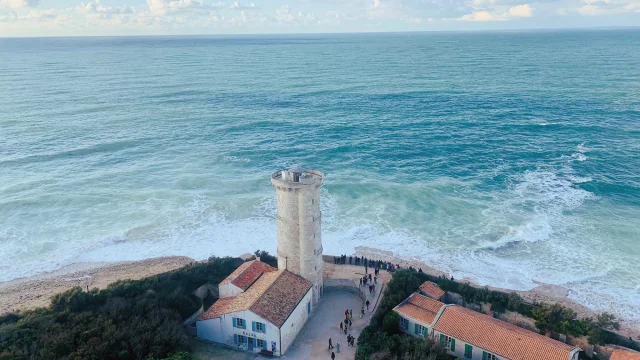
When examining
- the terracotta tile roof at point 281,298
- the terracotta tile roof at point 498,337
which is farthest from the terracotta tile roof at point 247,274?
the terracotta tile roof at point 498,337

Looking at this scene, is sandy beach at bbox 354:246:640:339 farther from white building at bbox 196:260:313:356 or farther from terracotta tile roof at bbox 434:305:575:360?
white building at bbox 196:260:313:356

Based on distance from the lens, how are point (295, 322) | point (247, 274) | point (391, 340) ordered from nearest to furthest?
point (391, 340), point (295, 322), point (247, 274)

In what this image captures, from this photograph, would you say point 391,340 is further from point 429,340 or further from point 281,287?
point 281,287

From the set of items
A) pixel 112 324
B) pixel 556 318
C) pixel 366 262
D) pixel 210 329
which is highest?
pixel 112 324

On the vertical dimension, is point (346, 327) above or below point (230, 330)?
below

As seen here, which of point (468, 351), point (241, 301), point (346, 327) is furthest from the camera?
point (346, 327)

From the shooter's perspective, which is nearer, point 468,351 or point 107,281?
point 468,351

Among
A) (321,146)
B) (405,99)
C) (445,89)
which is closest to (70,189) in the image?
(321,146)

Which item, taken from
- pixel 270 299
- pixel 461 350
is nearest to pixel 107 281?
pixel 270 299

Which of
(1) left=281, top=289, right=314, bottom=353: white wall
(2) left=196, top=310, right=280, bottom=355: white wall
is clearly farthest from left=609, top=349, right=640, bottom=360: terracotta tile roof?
(2) left=196, top=310, right=280, bottom=355: white wall
